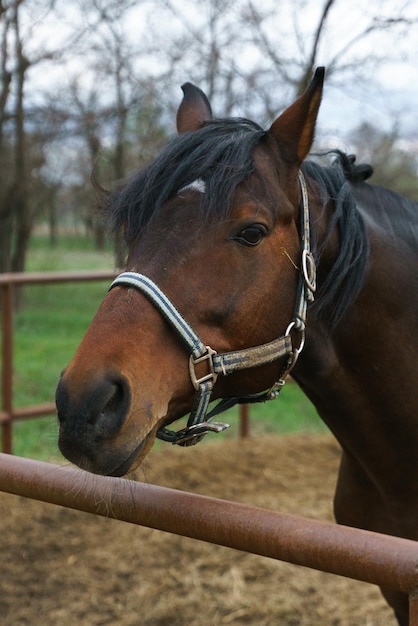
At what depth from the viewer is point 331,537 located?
1130 mm

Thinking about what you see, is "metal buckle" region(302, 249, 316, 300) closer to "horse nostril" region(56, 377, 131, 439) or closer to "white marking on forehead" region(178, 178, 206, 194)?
"white marking on forehead" region(178, 178, 206, 194)

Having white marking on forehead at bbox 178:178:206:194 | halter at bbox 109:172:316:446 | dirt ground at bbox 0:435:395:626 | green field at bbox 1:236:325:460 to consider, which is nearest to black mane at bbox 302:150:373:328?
halter at bbox 109:172:316:446

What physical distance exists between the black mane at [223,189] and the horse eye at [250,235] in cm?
7

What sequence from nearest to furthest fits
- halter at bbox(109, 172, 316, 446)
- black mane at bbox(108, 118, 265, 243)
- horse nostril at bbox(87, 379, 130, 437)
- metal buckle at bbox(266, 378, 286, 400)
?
horse nostril at bbox(87, 379, 130, 437)
halter at bbox(109, 172, 316, 446)
black mane at bbox(108, 118, 265, 243)
metal buckle at bbox(266, 378, 286, 400)

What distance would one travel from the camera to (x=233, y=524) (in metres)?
1.26

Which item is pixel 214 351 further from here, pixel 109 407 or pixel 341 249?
pixel 341 249

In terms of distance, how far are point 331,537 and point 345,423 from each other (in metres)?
1.01

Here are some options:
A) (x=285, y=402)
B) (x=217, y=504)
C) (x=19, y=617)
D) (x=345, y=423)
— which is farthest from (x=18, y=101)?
(x=217, y=504)

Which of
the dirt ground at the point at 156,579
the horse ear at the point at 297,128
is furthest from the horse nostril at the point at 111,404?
the dirt ground at the point at 156,579

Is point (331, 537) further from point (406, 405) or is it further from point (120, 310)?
point (406, 405)

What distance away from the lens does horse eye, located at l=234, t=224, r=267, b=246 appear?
1710 mm

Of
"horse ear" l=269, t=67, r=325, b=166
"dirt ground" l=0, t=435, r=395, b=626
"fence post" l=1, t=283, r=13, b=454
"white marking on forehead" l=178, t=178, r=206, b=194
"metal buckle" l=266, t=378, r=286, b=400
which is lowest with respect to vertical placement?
"dirt ground" l=0, t=435, r=395, b=626

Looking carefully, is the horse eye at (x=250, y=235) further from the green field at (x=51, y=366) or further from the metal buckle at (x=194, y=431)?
the green field at (x=51, y=366)

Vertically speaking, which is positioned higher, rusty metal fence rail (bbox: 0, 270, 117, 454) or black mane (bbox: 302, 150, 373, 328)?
black mane (bbox: 302, 150, 373, 328)
